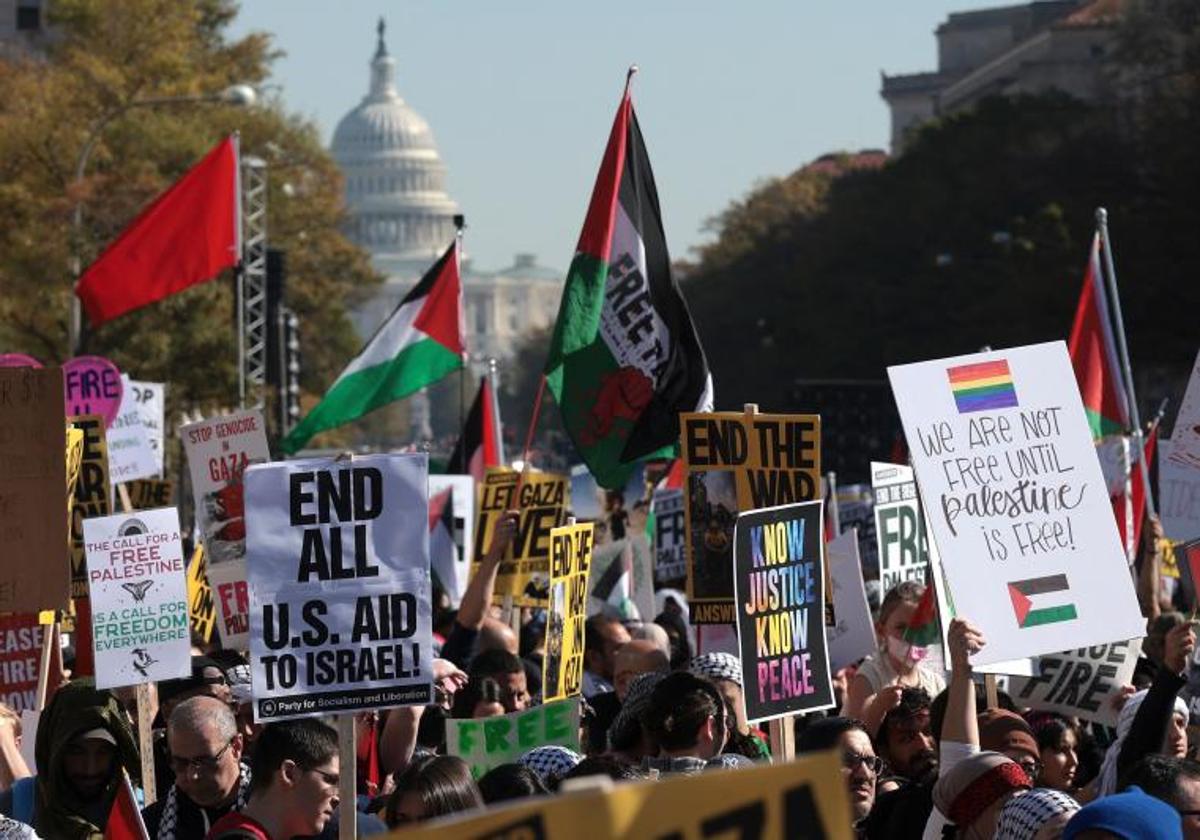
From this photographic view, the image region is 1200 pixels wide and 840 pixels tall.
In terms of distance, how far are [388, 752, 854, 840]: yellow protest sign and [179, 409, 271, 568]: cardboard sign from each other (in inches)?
340

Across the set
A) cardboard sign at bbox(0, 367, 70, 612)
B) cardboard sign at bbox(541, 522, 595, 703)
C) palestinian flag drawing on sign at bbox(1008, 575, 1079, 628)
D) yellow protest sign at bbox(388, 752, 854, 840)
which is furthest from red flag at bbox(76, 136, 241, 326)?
yellow protest sign at bbox(388, 752, 854, 840)

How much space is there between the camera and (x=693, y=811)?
3.90m

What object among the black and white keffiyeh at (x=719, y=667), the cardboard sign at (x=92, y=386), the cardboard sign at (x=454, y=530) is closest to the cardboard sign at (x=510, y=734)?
the black and white keffiyeh at (x=719, y=667)

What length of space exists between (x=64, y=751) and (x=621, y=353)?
15.3ft

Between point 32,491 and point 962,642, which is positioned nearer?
point 962,642

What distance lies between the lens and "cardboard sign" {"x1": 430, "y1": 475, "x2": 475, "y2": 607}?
62.4 feet

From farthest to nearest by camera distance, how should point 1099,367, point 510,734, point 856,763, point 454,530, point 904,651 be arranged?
A: point 454,530
point 1099,367
point 904,651
point 510,734
point 856,763

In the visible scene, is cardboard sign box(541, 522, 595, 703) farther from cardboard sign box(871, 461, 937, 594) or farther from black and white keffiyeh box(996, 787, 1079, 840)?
black and white keffiyeh box(996, 787, 1079, 840)

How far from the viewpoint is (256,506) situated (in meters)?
7.61

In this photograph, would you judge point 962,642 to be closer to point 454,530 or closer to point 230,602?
point 230,602

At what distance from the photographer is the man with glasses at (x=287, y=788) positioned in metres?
6.75

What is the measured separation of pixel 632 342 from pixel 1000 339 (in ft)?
178

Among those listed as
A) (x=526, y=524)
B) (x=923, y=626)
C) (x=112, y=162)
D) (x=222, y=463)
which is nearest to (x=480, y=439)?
(x=526, y=524)

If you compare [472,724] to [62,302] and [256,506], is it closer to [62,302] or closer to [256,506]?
[256,506]
